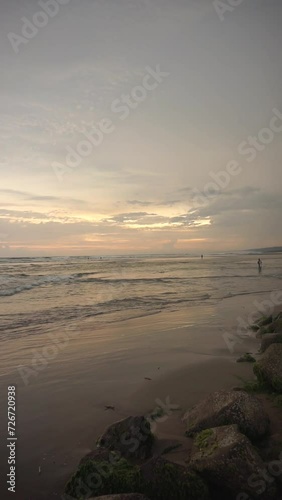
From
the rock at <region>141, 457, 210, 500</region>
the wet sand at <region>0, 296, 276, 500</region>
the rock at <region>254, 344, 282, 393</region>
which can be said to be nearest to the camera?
the rock at <region>141, 457, 210, 500</region>

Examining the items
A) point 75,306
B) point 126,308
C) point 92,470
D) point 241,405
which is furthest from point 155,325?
point 92,470

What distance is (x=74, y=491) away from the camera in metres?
3.63

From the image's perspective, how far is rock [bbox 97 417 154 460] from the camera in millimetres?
4359

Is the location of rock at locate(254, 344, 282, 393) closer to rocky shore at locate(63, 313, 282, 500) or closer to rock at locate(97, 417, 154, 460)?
rocky shore at locate(63, 313, 282, 500)

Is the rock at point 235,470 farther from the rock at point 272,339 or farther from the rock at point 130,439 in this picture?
the rock at point 272,339

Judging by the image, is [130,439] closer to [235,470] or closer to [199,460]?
[199,460]

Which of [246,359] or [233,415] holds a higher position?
[233,415]

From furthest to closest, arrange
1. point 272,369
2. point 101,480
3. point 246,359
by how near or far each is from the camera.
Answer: point 246,359, point 272,369, point 101,480

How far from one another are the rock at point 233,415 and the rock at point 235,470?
69 cm

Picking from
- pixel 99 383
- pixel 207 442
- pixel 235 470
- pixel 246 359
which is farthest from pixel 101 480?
pixel 246 359

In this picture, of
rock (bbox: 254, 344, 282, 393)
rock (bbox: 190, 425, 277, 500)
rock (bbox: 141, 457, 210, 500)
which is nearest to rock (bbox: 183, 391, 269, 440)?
rock (bbox: 190, 425, 277, 500)

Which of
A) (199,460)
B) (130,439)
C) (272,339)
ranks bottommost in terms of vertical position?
(130,439)

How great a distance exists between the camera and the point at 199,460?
3.70 metres

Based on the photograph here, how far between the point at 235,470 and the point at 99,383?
13.4 feet
